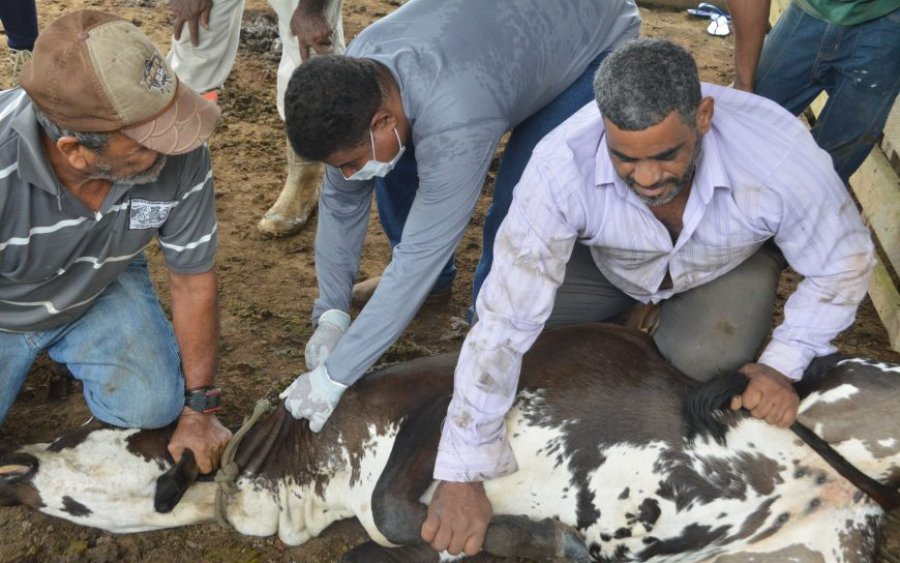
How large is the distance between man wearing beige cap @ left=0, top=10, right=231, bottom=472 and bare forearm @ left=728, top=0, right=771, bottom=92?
1.83 m

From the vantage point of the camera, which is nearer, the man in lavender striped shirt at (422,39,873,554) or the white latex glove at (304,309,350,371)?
the man in lavender striped shirt at (422,39,873,554)

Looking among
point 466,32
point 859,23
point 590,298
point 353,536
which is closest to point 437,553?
point 353,536

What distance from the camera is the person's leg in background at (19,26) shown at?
500 centimetres

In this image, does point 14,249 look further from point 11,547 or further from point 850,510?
point 850,510

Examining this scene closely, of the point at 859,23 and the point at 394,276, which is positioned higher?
the point at 859,23

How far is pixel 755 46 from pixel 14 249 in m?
2.51

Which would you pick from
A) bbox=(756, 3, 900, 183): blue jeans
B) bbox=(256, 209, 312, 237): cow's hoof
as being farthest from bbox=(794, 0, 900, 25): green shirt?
bbox=(256, 209, 312, 237): cow's hoof

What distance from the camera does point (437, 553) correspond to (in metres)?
2.92

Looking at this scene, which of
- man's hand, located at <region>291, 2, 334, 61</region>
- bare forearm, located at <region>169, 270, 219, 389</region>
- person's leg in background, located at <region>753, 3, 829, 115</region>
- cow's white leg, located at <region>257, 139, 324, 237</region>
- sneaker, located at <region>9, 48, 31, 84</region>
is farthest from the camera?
sneaker, located at <region>9, 48, 31, 84</region>

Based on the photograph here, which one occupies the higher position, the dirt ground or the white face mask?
the white face mask

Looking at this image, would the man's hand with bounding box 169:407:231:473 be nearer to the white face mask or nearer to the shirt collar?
the white face mask

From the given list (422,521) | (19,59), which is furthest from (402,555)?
(19,59)

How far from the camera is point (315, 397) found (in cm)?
304

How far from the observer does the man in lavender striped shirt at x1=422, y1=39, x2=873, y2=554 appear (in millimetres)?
2521
